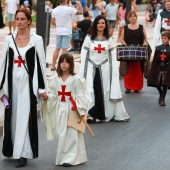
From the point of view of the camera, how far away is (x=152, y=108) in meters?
12.5

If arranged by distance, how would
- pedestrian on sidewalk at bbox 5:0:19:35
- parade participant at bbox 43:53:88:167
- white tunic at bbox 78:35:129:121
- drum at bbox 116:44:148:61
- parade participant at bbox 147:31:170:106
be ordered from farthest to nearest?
pedestrian on sidewalk at bbox 5:0:19:35 < drum at bbox 116:44:148:61 < parade participant at bbox 147:31:170:106 < white tunic at bbox 78:35:129:121 < parade participant at bbox 43:53:88:167

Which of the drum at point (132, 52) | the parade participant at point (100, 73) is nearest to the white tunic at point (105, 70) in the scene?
the parade participant at point (100, 73)

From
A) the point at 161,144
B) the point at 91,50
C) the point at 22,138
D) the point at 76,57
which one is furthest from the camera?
the point at 76,57

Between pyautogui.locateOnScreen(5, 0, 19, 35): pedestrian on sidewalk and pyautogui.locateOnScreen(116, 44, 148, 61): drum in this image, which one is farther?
pyautogui.locateOnScreen(5, 0, 19, 35): pedestrian on sidewalk

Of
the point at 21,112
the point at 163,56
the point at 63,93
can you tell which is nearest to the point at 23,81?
the point at 21,112

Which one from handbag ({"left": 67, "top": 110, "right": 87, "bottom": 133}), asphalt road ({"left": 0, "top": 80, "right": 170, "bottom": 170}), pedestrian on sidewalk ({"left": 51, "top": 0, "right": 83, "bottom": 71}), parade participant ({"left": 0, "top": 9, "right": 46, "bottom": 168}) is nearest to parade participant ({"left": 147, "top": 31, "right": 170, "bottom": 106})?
asphalt road ({"left": 0, "top": 80, "right": 170, "bottom": 170})

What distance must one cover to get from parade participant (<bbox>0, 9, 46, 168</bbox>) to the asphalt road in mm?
304

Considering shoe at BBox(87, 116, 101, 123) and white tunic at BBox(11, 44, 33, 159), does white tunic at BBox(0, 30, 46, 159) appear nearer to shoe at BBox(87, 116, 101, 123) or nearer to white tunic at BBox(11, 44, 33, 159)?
white tunic at BBox(11, 44, 33, 159)

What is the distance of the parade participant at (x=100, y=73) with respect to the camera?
10.9 metres

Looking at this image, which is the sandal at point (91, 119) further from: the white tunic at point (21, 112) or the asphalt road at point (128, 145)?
the white tunic at point (21, 112)

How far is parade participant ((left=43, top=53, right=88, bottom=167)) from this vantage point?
808cm

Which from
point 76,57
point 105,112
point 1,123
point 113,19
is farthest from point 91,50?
point 113,19

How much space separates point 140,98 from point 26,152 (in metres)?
5.89

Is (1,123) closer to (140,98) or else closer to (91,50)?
(91,50)
